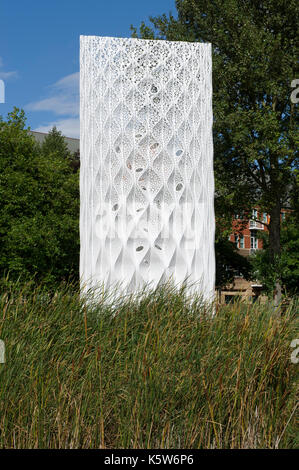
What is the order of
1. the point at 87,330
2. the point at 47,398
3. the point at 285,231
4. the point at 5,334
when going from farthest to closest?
the point at 285,231
the point at 87,330
the point at 5,334
the point at 47,398

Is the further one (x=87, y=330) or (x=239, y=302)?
(x=239, y=302)

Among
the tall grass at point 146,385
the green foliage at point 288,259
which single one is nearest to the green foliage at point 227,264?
the green foliage at point 288,259

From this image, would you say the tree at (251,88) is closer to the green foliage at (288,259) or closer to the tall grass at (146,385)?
the green foliage at (288,259)

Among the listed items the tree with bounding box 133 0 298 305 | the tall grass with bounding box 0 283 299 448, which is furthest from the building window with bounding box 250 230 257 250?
the tall grass with bounding box 0 283 299 448

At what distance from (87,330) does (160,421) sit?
1.58 metres

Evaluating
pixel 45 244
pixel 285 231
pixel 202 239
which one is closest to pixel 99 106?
pixel 202 239

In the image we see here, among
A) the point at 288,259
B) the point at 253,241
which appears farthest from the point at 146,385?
the point at 253,241

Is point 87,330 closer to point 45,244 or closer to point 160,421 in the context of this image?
point 160,421

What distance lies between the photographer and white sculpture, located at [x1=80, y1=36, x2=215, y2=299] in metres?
7.98

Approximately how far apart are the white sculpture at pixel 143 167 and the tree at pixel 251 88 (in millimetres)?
10696

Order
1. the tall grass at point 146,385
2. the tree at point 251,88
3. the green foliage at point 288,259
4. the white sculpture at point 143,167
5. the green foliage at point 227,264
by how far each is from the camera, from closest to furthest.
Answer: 1. the tall grass at point 146,385
2. the white sculpture at point 143,167
3. the tree at point 251,88
4. the green foliage at point 288,259
5. the green foliage at point 227,264

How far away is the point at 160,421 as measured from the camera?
4.14 m

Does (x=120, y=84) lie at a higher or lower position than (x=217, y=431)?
higher

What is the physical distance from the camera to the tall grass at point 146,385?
4051mm
